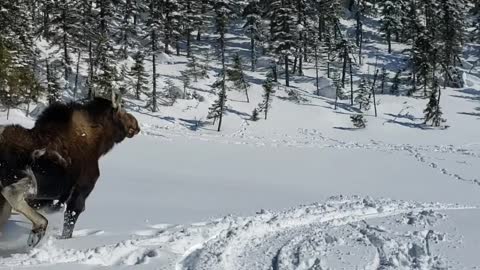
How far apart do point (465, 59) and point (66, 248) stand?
248ft

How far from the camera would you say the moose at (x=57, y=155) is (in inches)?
196

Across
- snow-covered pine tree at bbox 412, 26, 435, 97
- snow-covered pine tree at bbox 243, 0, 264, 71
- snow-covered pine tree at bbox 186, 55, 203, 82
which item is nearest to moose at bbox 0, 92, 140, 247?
snow-covered pine tree at bbox 186, 55, 203, 82

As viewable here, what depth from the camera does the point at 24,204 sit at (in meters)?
4.91

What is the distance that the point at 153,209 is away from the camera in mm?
9281

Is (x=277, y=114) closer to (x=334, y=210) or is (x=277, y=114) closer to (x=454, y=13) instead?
(x=454, y=13)

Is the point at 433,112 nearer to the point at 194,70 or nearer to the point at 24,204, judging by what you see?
the point at 194,70

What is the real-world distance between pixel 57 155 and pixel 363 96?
53.3 m

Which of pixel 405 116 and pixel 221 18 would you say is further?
pixel 221 18

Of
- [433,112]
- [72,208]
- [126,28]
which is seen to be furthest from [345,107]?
[72,208]

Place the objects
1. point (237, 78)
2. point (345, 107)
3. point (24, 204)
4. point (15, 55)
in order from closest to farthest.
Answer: point (24, 204), point (15, 55), point (237, 78), point (345, 107)

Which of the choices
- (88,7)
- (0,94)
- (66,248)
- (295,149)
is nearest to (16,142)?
(66,248)

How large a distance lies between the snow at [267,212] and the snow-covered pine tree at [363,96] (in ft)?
60.0

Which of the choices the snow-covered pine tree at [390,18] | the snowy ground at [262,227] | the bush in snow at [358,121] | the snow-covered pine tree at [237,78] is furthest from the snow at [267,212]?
the snow-covered pine tree at [390,18]

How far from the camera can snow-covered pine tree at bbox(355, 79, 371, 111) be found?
5644 cm
